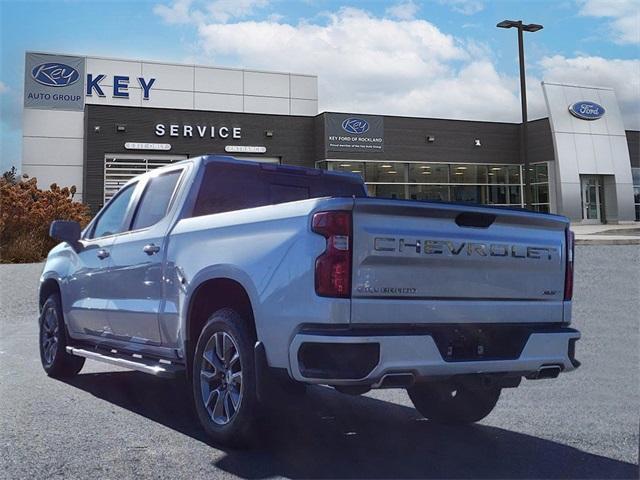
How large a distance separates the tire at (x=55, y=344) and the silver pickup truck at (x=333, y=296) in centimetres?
155

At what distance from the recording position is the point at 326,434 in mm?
4852

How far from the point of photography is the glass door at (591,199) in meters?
37.1

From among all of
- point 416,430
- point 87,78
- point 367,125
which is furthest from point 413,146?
point 416,430

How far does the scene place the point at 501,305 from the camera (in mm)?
4297

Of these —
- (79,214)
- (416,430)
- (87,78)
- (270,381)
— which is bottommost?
(416,430)

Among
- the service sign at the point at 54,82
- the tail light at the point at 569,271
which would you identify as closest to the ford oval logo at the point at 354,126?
the service sign at the point at 54,82

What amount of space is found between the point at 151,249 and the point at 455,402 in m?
2.69

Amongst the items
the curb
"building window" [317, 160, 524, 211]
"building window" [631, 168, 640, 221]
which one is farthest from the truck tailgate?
"building window" [631, 168, 640, 221]

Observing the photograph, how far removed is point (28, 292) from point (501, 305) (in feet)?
42.5

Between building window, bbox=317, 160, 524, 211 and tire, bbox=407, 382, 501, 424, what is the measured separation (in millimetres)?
29047

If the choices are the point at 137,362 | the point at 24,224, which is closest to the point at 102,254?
the point at 137,362

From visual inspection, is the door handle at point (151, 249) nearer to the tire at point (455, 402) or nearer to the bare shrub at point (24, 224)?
the tire at point (455, 402)

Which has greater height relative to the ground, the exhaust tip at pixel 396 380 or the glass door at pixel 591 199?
the glass door at pixel 591 199

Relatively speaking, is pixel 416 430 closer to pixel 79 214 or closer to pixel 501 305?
pixel 501 305
